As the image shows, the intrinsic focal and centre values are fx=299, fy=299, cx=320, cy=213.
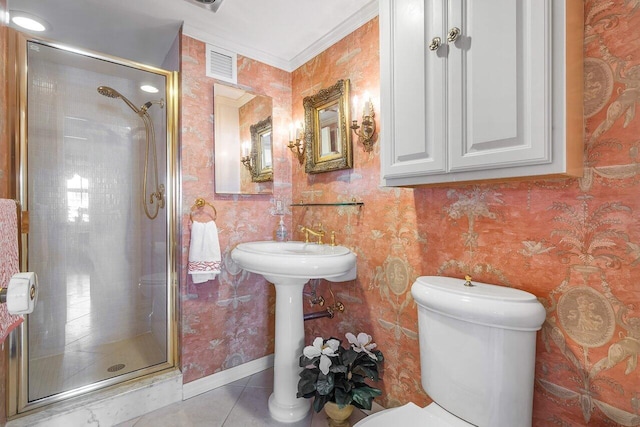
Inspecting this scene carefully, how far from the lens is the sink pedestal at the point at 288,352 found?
1.59m

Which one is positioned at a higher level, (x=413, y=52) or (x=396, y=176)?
(x=413, y=52)

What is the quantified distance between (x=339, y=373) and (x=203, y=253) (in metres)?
1.01

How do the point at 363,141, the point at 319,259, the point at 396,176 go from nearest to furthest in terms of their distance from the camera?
1. the point at 396,176
2. the point at 319,259
3. the point at 363,141

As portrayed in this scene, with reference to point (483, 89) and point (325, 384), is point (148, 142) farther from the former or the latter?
point (483, 89)

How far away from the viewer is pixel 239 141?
2.02 metres

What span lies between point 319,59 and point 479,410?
202cm

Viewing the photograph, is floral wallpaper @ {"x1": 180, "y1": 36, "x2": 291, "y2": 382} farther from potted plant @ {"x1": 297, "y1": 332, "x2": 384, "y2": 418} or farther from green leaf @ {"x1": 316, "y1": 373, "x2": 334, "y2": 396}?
green leaf @ {"x1": 316, "y1": 373, "x2": 334, "y2": 396}

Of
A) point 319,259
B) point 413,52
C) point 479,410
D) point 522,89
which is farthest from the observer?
point 319,259

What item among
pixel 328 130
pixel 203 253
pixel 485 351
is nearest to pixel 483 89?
pixel 485 351

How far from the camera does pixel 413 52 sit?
1112 mm

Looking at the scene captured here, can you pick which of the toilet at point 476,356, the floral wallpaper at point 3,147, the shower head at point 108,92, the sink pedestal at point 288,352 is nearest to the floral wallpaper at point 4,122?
the floral wallpaper at point 3,147

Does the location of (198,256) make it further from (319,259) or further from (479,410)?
(479,410)

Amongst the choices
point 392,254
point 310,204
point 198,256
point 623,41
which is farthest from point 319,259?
point 623,41

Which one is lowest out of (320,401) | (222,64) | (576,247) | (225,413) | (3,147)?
(225,413)
